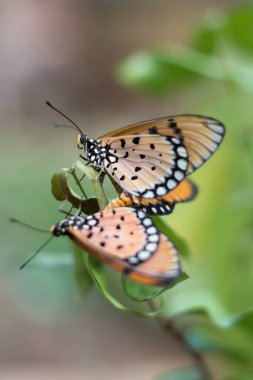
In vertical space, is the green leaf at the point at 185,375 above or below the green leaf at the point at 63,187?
below

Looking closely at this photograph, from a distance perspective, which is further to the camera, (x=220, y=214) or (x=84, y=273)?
(x=220, y=214)

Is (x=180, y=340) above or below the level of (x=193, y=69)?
below

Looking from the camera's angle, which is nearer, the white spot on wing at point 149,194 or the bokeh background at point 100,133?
the white spot on wing at point 149,194

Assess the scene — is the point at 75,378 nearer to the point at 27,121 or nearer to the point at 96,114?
the point at 27,121

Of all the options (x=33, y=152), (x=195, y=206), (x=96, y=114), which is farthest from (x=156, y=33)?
(x=195, y=206)

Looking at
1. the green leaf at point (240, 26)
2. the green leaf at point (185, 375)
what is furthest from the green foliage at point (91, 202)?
the green leaf at point (240, 26)

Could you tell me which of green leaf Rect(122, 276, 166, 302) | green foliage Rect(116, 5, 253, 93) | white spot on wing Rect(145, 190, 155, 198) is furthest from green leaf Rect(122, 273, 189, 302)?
green foliage Rect(116, 5, 253, 93)

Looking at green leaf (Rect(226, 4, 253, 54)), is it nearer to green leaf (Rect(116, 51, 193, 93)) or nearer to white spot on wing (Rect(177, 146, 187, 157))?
green leaf (Rect(116, 51, 193, 93))

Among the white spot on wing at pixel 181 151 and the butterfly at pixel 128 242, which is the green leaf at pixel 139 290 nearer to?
the butterfly at pixel 128 242
